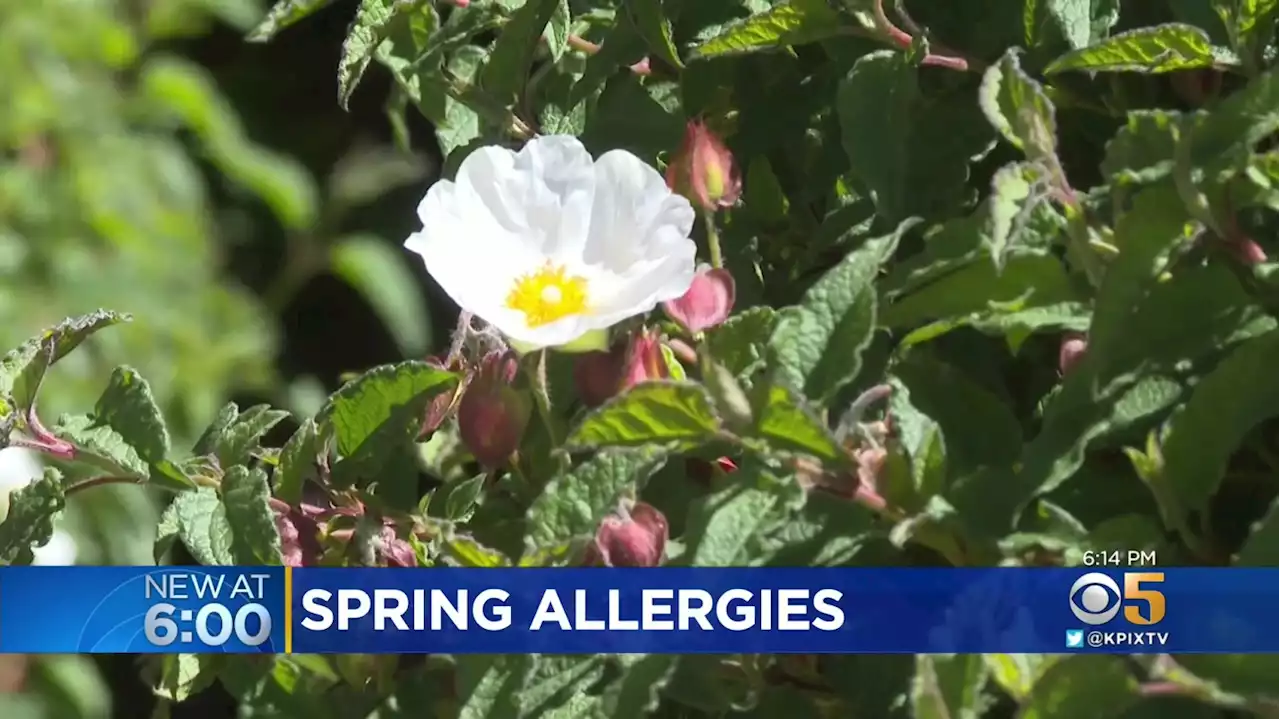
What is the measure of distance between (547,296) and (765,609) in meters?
0.17

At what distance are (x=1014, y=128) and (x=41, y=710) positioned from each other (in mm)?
1429

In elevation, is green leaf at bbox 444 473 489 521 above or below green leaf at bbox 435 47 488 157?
below

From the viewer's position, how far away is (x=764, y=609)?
63 centimetres

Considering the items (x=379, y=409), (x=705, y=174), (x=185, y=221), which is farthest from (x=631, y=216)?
(x=185, y=221)

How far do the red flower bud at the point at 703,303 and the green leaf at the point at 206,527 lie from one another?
216 millimetres

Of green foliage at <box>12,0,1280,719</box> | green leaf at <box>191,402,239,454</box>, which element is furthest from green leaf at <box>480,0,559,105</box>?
green leaf at <box>191,402,239,454</box>

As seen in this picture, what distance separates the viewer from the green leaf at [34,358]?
70cm

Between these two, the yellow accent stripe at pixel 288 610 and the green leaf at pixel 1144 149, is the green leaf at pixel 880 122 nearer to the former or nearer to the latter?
the green leaf at pixel 1144 149

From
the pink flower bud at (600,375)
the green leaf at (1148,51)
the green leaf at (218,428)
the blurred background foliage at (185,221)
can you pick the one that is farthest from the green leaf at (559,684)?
the blurred background foliage at (185,221)

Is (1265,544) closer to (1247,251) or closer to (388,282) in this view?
(1247,251)

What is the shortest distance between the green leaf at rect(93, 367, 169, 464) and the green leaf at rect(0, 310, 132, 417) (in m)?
0.03

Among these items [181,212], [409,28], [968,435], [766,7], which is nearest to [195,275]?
[181,212]

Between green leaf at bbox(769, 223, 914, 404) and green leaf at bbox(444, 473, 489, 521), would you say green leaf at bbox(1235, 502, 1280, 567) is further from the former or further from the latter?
green leaf at bbox(444, 473, 489, 521)

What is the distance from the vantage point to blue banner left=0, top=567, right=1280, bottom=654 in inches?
23.1
